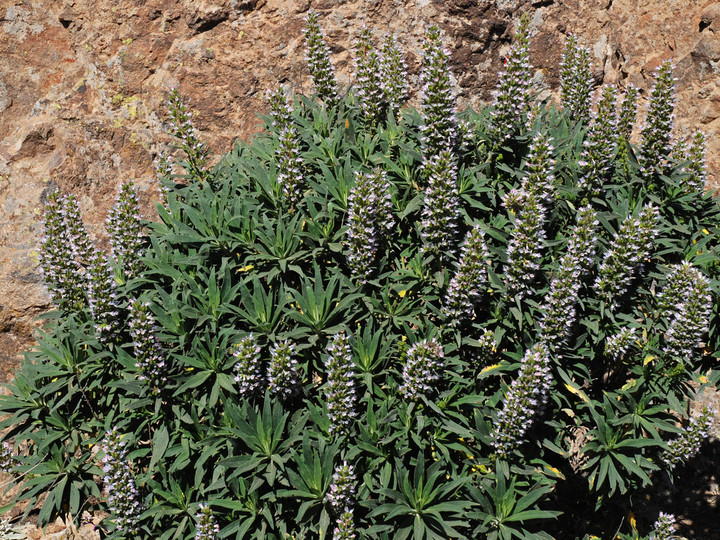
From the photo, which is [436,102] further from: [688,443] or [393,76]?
[688,443]

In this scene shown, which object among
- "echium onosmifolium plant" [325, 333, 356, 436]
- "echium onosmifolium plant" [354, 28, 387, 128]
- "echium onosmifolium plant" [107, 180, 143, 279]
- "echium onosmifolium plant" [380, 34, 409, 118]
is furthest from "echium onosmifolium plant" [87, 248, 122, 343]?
"echium onosmifolium plant" [380, 34, 409, 118]

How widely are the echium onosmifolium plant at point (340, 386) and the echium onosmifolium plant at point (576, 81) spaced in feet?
9.45

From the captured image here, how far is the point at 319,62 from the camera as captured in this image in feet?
17.5

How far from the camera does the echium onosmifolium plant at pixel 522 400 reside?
13.1 ft

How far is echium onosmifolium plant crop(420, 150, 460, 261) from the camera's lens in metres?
4.27

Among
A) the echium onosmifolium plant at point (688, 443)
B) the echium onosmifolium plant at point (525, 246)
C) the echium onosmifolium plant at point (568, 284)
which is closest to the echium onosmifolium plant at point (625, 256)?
the echium onosmifolium plant at point (568, 284)

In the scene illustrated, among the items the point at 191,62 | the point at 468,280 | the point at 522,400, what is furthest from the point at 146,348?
the point at 191,62

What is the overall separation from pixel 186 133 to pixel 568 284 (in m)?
3.19

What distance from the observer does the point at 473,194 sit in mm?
4809

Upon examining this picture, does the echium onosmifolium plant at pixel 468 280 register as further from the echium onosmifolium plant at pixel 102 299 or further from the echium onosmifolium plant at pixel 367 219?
the echium onosmifolium plant at pixel 102 299

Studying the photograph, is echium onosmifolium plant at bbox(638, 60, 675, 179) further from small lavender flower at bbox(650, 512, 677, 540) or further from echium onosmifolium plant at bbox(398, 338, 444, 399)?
small lavender flower at bbox(650, 512, 677, 540)

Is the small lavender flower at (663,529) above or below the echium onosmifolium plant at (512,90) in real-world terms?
below

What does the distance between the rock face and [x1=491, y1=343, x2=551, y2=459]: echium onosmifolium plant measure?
3.97 metres

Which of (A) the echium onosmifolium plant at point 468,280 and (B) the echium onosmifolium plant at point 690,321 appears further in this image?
(B) the echium onosmifolium plant at point 690,321
